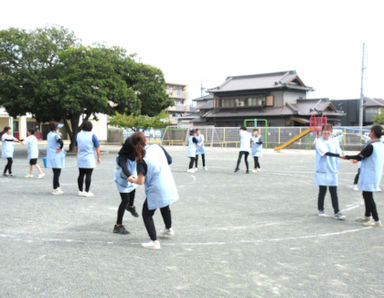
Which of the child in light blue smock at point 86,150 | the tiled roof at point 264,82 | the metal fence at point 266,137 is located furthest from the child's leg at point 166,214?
the tiled roof at point 264,82

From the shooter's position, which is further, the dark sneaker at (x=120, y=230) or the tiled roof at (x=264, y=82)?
the tiled roof at (x=264, y=82)

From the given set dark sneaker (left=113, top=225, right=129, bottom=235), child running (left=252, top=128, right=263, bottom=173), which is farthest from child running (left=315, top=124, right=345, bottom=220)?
child running (left=252, top=128, right=263, bottom=173)

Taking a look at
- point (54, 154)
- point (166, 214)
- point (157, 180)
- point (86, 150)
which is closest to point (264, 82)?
point (54, 154)

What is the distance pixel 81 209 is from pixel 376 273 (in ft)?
17.7

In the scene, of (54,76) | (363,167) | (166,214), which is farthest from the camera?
(54,76)

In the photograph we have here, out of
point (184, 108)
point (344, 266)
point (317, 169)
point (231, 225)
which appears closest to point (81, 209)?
point (231, 225)

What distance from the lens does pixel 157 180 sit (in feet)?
16.0

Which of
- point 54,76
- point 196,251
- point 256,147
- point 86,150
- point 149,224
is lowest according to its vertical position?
point 196,251

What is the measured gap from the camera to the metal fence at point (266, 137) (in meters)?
32.3

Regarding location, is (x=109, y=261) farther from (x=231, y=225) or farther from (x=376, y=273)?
(x=376, y=273)

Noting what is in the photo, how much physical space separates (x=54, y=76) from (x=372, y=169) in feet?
72.8

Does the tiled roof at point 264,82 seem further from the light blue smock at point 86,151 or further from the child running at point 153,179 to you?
the child running at point 153,179

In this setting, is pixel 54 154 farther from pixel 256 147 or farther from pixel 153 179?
pixel 256 147

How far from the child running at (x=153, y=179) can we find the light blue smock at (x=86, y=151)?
3995 mm
